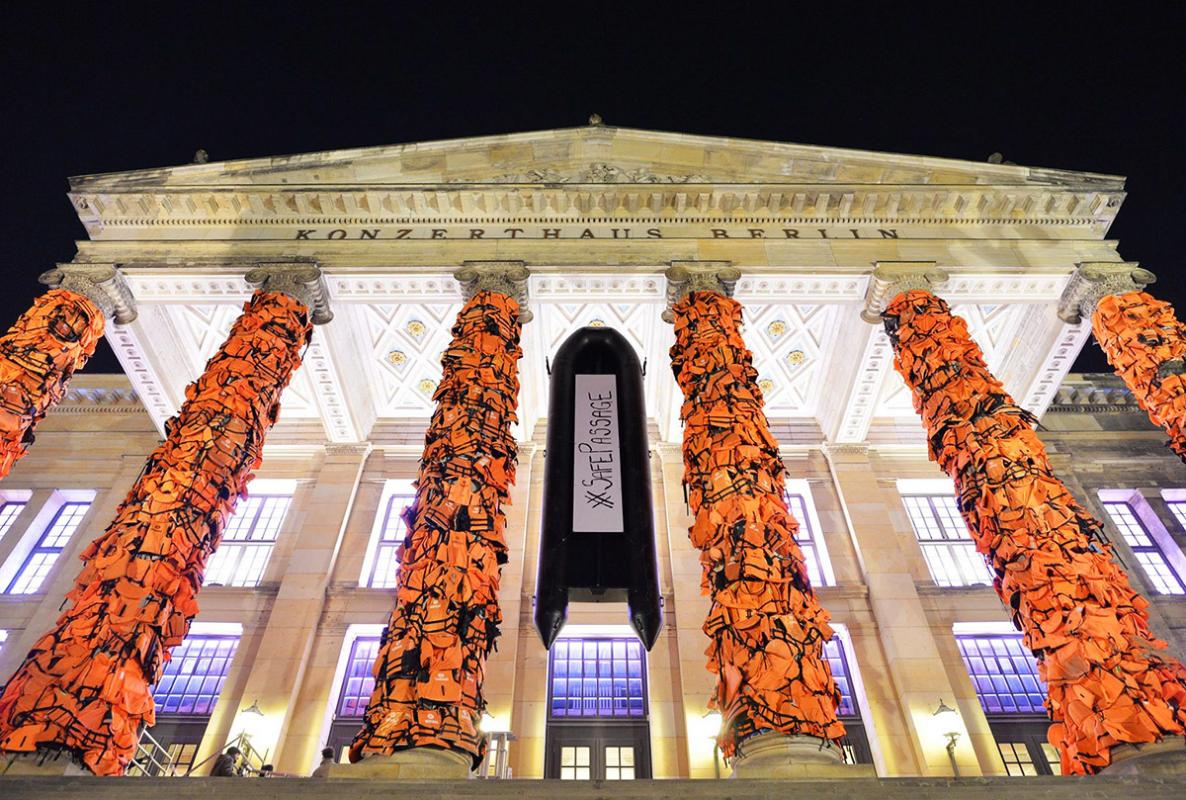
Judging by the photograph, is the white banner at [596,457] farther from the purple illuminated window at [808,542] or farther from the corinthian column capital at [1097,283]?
the corinthian column capital at [1097,283]

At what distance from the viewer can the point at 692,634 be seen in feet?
49.5

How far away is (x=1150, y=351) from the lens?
41.3 feet

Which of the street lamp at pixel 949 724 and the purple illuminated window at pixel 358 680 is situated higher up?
the purple illuminated window at pixel 358 680

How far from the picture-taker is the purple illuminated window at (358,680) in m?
14.6

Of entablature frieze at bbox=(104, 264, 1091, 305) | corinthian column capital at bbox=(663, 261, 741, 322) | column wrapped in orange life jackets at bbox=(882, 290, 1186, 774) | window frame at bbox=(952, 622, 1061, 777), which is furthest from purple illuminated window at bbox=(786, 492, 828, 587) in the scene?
corinthian column capital at bbox=(663, 261, 741, 322)

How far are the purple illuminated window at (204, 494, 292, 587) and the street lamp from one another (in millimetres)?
15230

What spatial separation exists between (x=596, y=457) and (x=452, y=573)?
374 centimetres

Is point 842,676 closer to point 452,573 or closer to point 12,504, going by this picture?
point 452,573

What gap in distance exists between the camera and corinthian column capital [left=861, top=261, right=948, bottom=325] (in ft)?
48.5

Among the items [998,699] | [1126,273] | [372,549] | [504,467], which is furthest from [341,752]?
[1126,273]

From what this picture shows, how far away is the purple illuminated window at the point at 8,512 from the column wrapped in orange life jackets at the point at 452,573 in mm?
13808

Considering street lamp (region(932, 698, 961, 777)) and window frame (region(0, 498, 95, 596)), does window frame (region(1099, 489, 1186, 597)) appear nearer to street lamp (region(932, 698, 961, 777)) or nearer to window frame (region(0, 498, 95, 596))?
street lamp (region(932, 698, 961, 777))

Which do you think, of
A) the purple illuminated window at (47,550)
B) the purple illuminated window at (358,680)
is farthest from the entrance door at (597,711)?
the purple illuminated window at (47,550)

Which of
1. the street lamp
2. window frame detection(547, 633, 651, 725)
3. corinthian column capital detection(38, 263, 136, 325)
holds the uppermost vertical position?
corinthian column capital detection(38, 263, 136, 325)
